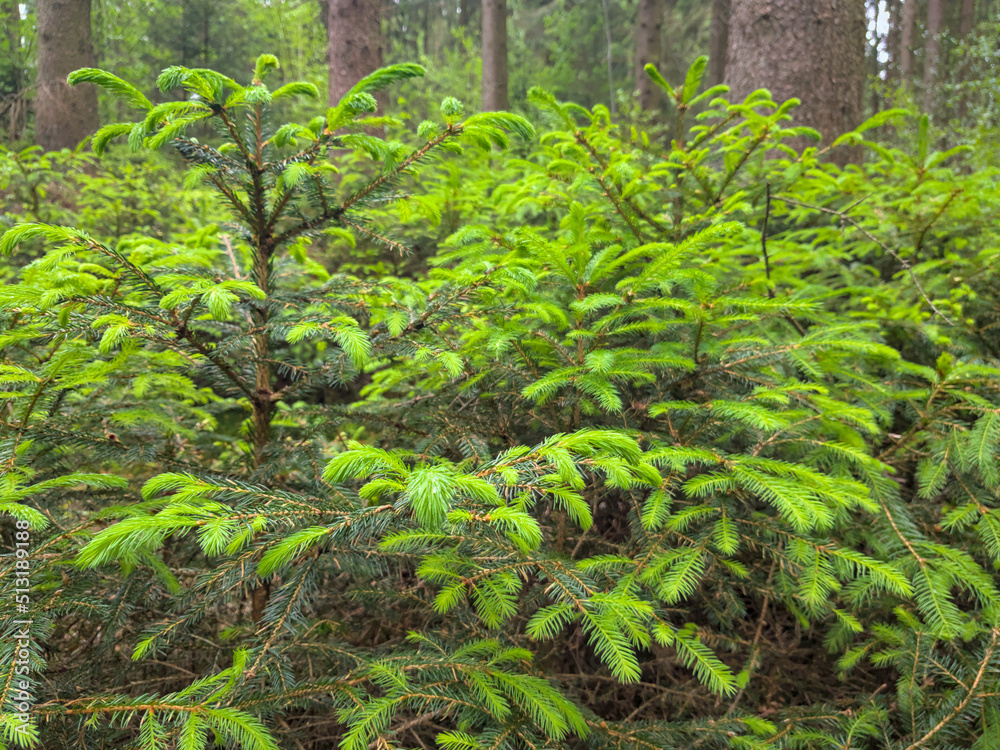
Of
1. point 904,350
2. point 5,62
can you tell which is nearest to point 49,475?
point 904,350

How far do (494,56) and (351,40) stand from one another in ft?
14.1

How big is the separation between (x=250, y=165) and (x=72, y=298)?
23.4 inches

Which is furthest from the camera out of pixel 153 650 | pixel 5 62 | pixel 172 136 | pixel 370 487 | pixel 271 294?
pixel 5 62

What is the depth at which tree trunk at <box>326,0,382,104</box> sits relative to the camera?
5824mm

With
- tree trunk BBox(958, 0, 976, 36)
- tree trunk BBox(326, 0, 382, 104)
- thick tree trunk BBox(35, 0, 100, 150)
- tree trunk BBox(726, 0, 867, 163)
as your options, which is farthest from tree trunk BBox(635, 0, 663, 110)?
thick tree trunk BBox(35, 0, 100, 150)

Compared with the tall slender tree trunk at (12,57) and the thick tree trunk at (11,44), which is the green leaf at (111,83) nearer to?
the tall slender tree trunk at (12,57)

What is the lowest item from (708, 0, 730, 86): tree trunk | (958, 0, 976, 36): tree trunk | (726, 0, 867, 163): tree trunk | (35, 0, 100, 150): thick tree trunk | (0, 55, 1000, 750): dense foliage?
(0, 55, 1000, 750): dense foliage

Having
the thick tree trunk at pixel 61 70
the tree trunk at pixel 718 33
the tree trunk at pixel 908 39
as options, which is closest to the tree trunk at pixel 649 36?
the tree trunk at pixel 718 33

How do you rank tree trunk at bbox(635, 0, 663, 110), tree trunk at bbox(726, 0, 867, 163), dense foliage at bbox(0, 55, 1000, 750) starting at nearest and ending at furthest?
dense foliage at bbox(0, 55, 1000, 750)
tree trunk at bbox(726, 0, 867, 163)
tree trunk at bbox(635, 0, 663, 110)

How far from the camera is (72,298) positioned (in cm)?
129

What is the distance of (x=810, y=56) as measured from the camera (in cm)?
387

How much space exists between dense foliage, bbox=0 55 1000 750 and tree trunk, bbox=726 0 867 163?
7.06 feet

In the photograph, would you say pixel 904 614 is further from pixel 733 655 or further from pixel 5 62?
pixel 5 62

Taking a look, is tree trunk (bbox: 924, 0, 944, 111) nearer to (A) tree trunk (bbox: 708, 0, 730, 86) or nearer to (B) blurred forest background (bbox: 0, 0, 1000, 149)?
(B) blurred forest background (bbox: 0, 0, 1000, 149)
